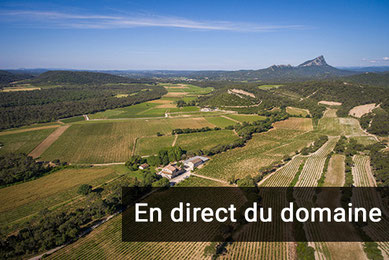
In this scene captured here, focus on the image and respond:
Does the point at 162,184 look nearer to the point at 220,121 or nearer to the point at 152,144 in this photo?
the point at 152,144

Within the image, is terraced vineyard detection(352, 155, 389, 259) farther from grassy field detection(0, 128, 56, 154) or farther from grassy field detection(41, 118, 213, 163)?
grassy field detection(0, 128, 56, 154)

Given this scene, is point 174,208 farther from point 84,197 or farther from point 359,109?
point 359,109

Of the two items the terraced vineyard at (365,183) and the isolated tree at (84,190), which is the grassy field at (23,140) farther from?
the terraced vineyard at (365,183)

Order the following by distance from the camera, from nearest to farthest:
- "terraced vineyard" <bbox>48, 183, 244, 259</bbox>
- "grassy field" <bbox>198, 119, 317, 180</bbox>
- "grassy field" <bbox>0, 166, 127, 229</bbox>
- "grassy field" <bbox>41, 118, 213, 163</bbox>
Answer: "terraced vineyard" <bbox>48, 183, 244, 259</bbox>, "grassy field" <bbox>0, 166, 127, 229</bbox>, "grassy field" <bbox>198, 119, 317, 180</bbox>, "grassy field" <bbox>41, 118, 213, 163</bbox>

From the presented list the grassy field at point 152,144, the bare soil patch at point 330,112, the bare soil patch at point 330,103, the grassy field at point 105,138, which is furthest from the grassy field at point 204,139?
the bare soil patch at point 330,103

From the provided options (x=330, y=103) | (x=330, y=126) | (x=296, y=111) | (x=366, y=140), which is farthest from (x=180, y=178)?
(x=330, y=103)

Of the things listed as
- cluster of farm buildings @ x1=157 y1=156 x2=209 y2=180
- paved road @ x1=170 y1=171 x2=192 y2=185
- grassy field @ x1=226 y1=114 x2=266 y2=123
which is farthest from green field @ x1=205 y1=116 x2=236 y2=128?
paved road @ x1=170 y1=171 x2=192 y2=185

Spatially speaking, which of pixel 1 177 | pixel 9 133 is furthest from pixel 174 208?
pixel 9 133
